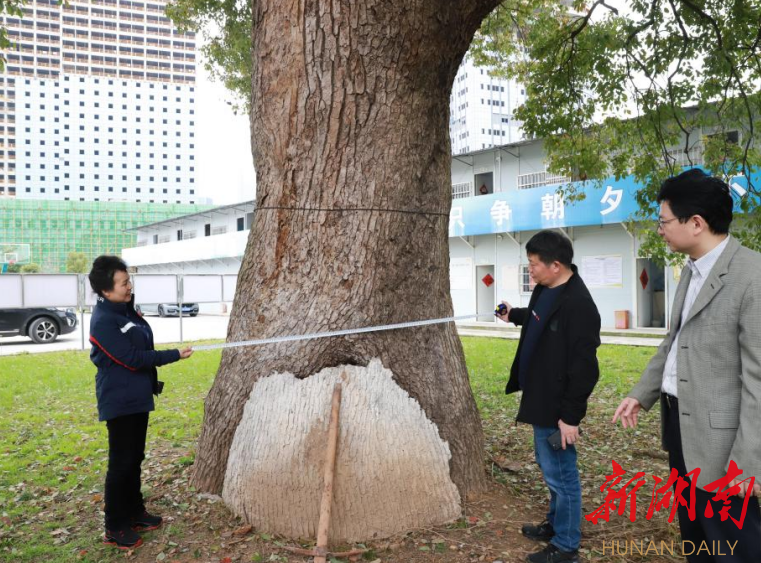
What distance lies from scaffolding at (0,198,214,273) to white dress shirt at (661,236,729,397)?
8741 centimetres

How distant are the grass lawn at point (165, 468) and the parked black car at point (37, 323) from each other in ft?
19.7

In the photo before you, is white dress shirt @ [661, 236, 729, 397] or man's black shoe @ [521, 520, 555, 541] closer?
white dress shirt @ [661, 236, 729, 397]

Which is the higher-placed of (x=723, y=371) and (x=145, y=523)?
(x=723, y=371)

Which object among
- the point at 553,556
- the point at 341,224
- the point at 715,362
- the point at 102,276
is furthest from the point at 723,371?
the point at 102,276

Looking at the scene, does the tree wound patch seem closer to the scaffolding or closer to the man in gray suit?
the man in gray suit

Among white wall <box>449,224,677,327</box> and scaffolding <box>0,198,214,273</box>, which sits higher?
scaffolding <box>0,198,214,273</box>

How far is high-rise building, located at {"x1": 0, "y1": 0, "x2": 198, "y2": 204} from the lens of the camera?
109438 millimetres

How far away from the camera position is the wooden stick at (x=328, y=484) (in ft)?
9.49

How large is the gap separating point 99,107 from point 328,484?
135 metres

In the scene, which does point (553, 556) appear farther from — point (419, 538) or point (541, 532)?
point (419, 538)

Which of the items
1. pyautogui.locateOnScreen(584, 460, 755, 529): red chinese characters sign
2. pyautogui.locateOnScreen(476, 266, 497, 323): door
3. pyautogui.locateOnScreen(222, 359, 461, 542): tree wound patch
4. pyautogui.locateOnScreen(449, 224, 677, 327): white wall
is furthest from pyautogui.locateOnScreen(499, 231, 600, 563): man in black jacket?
pyautogui.locateOnScreen(476, 266, 497, 323): door

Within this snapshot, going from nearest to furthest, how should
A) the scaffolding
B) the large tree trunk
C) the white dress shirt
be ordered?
the white dress shirt < the large tree trunk < the scaffolding

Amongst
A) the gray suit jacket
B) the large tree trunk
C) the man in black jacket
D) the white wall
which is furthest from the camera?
the white wall

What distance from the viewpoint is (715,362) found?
2029 mm
